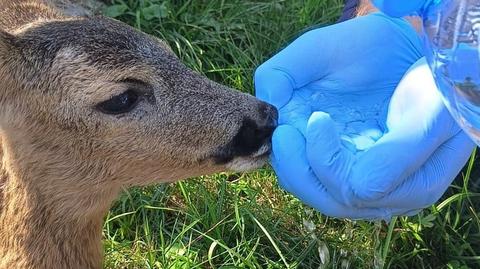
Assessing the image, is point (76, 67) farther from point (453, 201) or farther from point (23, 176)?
point (453, 201)

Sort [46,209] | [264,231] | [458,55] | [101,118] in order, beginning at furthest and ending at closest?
[264,231] < [46,209] < [101,118] < [458,55]

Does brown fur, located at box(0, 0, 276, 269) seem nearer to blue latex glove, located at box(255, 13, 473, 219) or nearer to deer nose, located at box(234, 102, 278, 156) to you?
deer nose, located at box(234, 102, 278, 156)

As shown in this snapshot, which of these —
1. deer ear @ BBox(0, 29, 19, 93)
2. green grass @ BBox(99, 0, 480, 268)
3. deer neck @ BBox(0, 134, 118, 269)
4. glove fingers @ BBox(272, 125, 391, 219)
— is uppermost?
deer ear @ BBox(0, 29, 19, 93)

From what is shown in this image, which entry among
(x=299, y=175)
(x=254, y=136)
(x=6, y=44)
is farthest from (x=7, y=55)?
(x=299, y=175)

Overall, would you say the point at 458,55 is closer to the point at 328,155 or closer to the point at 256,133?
the point at 328,155

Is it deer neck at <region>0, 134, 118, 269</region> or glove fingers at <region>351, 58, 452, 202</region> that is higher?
glove fingers at <region>351, 58, 452, 202</region>

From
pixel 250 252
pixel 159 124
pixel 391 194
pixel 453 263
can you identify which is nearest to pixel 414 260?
pixel 453 263

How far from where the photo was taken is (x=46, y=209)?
2695 millimetres

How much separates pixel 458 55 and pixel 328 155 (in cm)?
42

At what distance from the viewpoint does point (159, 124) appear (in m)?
Result: 2.55

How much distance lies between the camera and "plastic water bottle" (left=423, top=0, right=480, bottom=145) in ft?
7.68

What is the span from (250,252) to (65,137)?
3.36 ft

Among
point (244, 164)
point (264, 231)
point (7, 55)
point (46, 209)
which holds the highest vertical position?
point (7, 55)

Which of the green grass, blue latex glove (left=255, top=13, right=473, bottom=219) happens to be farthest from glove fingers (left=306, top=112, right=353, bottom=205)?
the green grass
